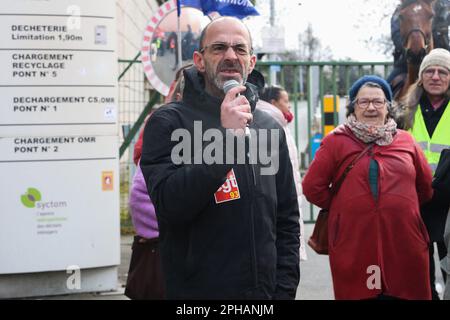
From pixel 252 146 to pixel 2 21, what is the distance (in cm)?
375

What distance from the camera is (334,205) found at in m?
4.51

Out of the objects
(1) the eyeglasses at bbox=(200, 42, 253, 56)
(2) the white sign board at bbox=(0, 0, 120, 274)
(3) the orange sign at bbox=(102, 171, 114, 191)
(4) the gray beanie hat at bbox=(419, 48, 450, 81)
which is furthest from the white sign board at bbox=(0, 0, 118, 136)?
(1) the eyeglasses at bbox=(200, 42, 253, 56)

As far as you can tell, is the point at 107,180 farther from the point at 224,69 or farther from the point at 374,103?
the point at 224,69

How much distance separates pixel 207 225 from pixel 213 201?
0.10m

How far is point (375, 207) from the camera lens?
4.36 meters

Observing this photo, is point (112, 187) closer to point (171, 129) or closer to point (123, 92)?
point (123, 92)

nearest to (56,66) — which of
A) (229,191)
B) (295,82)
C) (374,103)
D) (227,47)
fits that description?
(374,103)

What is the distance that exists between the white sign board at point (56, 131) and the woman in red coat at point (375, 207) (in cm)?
234

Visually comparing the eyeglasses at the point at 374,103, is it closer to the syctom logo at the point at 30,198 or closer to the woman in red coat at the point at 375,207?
the woman in red coat at the point at 375,207

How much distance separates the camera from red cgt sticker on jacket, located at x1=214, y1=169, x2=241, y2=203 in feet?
9.23

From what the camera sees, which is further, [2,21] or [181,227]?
[2,21]

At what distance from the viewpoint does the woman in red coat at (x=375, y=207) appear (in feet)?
14.3

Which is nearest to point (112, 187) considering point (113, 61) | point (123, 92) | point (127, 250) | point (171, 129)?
point (113, 61)

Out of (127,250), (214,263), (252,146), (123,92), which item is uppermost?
(123,92)
